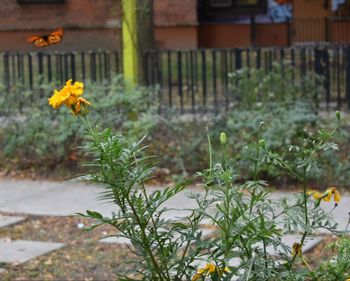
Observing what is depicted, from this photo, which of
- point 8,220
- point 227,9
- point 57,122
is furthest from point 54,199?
point 227,9

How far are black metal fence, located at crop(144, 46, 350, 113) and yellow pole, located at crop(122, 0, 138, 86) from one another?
0.70 ft

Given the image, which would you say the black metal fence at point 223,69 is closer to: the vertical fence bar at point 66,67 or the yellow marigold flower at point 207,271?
the vertical fence bar at point 66,67

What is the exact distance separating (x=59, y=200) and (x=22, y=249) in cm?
195

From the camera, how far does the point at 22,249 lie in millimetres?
6992

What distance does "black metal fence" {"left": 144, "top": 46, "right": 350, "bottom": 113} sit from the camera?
435 inches

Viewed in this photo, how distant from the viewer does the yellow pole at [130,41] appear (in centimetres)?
1117

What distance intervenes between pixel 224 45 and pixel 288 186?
16.5 metres

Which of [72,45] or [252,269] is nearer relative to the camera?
[252,269]

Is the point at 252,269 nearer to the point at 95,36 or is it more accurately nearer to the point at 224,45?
the point at 95,36

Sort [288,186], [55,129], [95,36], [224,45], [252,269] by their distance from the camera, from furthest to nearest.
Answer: [224,45] < [95,36] < [55,129] < [288,186] < [252,269]

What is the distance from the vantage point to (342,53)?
11508 millimetres

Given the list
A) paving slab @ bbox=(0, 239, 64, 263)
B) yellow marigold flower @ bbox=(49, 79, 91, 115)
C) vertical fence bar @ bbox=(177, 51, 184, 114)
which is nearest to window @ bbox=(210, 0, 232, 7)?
vertical fence bar @ bbox=(177, 51, 184, 114)

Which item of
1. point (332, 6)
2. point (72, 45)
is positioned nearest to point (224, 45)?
point (332, 6)

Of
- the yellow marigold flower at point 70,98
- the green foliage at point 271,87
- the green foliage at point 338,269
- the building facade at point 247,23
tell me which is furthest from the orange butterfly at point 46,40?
the building facade at point 247,23
